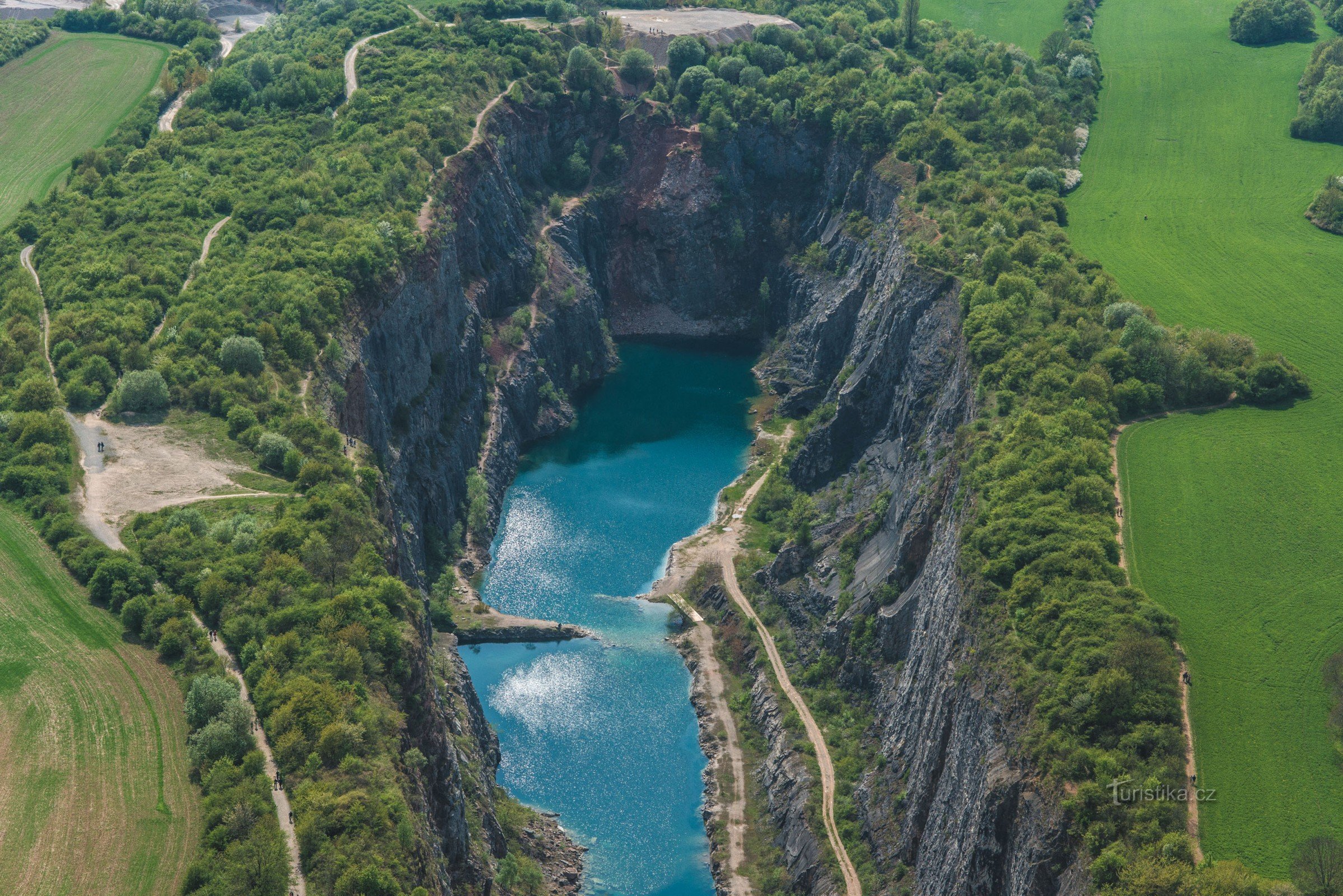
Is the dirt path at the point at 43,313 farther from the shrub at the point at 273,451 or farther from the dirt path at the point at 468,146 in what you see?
the dirt path at the point at 468,146

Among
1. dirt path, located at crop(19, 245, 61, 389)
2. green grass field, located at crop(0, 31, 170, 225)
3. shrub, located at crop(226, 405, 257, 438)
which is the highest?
green grass field, located at crop(0, 31, 170, 225)

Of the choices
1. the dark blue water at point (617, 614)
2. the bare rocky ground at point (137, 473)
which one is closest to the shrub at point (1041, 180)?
the dark blue water at point (617, 614)

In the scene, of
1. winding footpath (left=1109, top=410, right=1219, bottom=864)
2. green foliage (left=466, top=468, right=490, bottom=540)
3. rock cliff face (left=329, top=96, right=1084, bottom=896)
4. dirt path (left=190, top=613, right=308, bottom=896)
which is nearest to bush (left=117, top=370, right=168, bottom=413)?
rock cliff face (left=329, top=96, right=1084, bottom=896)

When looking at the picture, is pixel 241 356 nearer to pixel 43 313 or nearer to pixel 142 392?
pixel 142 392

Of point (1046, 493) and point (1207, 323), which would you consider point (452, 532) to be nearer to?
point (1046, 493)

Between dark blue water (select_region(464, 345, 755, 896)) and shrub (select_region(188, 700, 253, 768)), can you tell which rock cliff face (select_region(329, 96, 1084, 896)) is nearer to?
dark blue water (select_region(464, 345, 755, 896))

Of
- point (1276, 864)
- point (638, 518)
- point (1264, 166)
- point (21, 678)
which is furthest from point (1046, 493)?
point (1264, 166)

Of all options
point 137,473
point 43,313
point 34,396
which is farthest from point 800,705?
point 43,313
